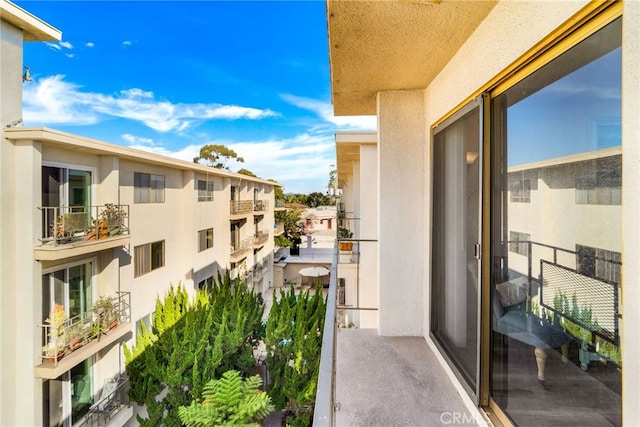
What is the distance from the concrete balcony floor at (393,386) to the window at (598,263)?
4.45 ft

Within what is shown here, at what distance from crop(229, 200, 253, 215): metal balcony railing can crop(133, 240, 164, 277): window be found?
5603 millimetres

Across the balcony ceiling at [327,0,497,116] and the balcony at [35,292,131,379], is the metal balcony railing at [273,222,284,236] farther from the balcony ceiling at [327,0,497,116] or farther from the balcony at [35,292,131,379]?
the balcony ceiling at [327,0,497,116]

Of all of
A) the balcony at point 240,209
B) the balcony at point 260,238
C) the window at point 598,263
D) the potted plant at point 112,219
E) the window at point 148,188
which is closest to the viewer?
the window at point 598,263

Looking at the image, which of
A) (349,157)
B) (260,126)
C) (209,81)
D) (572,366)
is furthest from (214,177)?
(260,126)

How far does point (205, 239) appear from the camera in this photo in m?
12.5

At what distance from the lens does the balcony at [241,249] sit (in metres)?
14.9

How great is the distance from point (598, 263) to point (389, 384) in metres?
1.81

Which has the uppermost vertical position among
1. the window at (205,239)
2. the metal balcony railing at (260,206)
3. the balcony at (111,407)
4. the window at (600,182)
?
the metal balcony railing at (260,206)

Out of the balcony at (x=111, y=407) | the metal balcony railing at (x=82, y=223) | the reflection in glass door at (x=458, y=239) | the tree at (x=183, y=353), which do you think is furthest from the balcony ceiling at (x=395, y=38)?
the balcony at (x=111, y=407)

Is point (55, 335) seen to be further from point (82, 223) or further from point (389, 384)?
point (389, 384)

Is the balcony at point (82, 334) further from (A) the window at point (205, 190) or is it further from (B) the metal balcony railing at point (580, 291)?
(B) the metal balcony railing at point (580, 291)

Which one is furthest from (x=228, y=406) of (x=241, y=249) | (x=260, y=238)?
(x=260, y=238)

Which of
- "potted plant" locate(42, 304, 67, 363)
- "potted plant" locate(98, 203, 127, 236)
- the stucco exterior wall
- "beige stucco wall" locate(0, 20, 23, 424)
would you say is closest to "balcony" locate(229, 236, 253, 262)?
"potted plant" locate(98, 203, 127, 236)

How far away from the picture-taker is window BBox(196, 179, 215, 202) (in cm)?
1191
